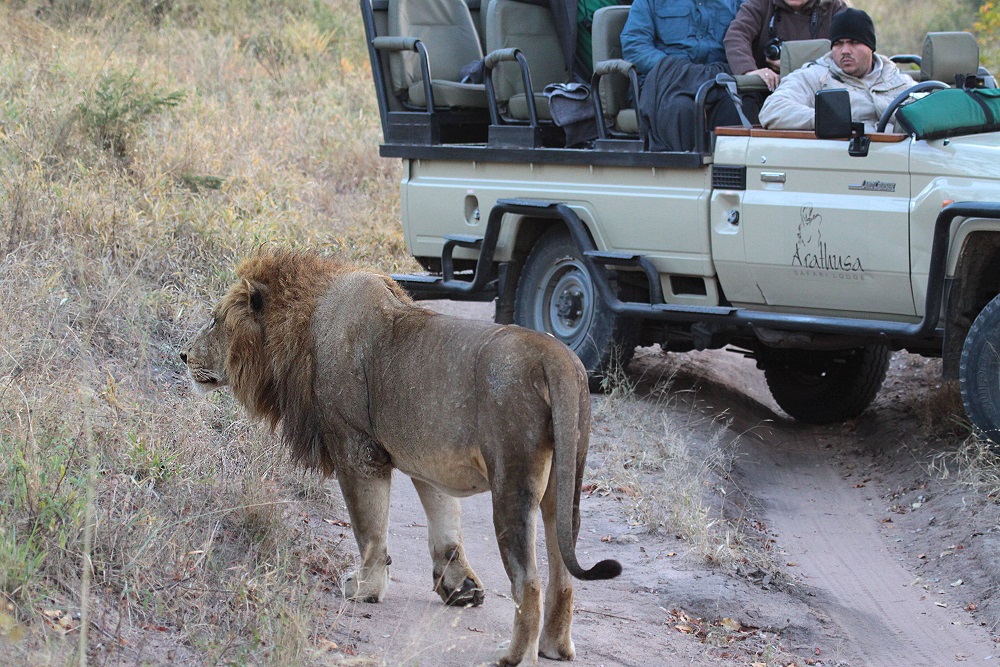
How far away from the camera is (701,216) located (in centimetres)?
688

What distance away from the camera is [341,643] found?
4172mm

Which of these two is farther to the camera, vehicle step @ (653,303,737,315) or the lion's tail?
vehicle step @ (653,303,737,315)

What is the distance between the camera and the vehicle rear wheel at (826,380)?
795 cm

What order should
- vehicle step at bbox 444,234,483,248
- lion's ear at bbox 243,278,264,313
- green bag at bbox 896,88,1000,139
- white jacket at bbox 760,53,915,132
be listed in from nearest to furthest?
lion's ear at bbox 243,278,264,313
green bag at bbox 896,88,1000,139
white jacket at bbox 760,53,915,132
vehicle step at bbox 444,234,483,248

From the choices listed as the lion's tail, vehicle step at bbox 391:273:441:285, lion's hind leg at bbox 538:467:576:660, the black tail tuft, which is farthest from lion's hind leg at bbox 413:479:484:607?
vehicle step at bbox 391:273:441:285

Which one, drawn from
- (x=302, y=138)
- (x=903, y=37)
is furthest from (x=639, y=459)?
(x=903, y=37)

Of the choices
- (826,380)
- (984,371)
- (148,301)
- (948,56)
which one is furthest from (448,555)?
(948,56)

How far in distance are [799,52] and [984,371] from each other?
7.51 ft

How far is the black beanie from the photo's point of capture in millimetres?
6707

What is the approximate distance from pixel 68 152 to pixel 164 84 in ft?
7.84

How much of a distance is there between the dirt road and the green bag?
1797 millimetres

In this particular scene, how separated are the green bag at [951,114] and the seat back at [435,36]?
132 inches

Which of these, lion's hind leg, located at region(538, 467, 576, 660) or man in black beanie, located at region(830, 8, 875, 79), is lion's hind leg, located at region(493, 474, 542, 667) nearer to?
lion's hind leg, located at region(538, 467, 576, 660)

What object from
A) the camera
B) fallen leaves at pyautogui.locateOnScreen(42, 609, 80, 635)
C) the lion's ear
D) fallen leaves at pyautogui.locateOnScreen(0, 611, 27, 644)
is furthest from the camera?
the camera
